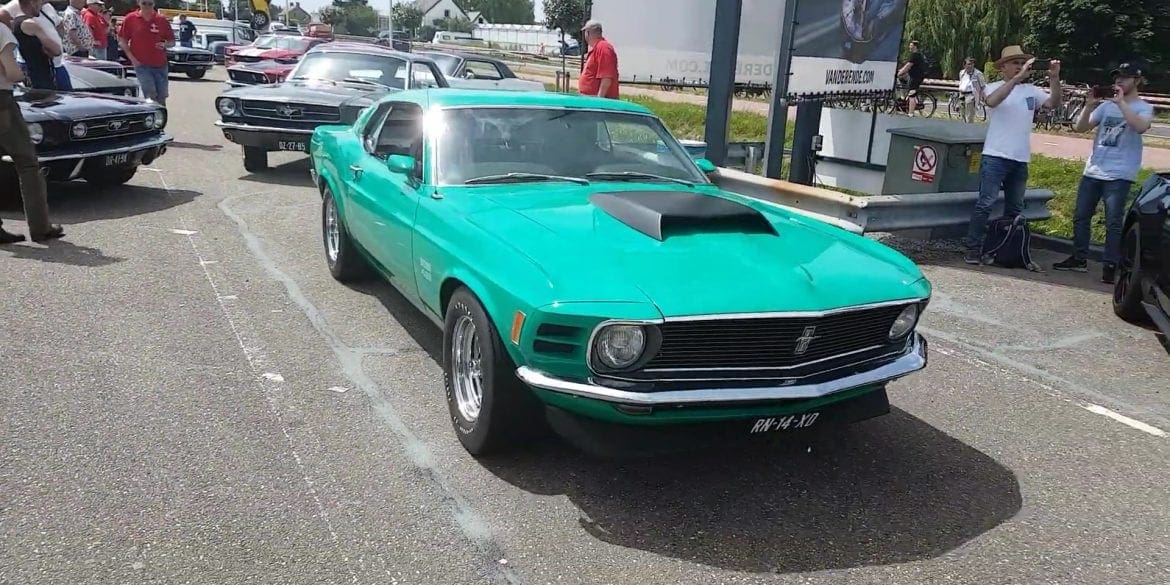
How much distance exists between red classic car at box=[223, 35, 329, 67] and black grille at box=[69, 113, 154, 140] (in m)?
12.1

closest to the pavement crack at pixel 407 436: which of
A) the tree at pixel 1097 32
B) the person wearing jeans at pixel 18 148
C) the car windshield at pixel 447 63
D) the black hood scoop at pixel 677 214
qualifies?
the black hood scoop at pixel 677 214

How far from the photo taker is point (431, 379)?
4.78 metres

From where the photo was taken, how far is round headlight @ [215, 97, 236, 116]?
1041 cm

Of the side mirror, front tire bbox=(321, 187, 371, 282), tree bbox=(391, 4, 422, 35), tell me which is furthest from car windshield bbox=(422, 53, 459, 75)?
tree bbox=(391, 4, 422, 35)

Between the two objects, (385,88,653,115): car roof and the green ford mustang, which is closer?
the green ford mustang

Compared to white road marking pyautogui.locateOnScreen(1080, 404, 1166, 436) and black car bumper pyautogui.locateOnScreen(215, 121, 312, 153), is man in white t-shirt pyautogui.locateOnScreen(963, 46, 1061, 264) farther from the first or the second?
black car bumper pyautogui.locateOnScreen(215, 121, 312, 153)

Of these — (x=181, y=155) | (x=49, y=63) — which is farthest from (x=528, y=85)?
(x=49, y=63)

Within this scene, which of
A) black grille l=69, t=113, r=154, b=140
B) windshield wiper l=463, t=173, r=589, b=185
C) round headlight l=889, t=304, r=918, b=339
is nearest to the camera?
round headlight l=889, t=304, r=918, b=339

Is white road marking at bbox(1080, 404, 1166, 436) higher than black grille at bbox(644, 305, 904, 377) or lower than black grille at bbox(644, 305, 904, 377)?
lower

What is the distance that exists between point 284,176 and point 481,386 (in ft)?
26.7

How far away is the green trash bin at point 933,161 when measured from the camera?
873 centimetres

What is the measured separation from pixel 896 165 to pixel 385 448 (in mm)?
6901

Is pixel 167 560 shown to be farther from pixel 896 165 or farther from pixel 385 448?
pixel 896 165

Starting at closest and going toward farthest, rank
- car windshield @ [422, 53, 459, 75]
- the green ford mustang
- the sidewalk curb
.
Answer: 1. the green ford mustang
2. the sidewalk curb
3. car windshield @ [422, 53, 459, 75]
